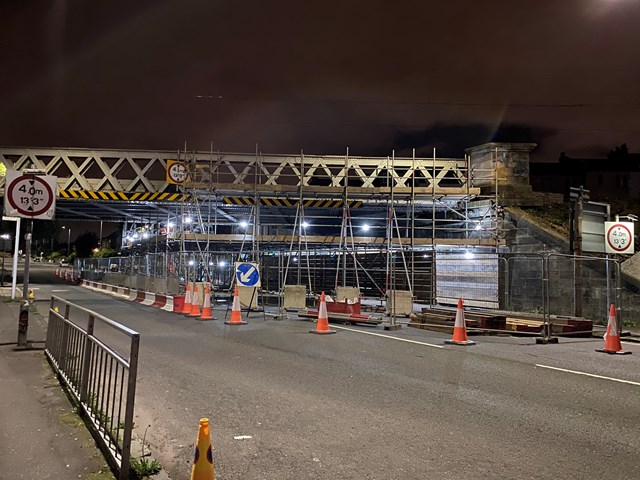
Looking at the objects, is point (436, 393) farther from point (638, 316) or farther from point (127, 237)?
point (127, 237)

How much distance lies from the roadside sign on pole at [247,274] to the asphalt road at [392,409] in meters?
4.41

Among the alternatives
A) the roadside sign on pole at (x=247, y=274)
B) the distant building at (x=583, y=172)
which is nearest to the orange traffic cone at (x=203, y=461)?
the roadside sign on pole at (x=247, y=274)

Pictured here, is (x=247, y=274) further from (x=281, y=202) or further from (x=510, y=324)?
(x=510, y=324)

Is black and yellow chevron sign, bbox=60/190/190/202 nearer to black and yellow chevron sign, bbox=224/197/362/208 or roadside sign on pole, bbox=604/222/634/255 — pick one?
black and yellow chevron sign, bbox=224/197/362/208

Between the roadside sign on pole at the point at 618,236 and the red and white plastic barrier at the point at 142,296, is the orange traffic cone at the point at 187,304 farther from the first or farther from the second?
the roadside sign on pole at the point at 618,236

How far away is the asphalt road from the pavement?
0.62 metres

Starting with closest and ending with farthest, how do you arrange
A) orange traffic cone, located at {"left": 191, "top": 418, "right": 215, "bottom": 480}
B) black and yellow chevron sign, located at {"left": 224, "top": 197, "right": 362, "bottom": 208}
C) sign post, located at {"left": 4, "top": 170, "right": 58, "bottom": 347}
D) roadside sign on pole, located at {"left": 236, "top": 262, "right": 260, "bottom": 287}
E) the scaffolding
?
orange traffic cone, located at {"left": 191, "top": 418, "right": 215, "bottom": 480}, sign post, located at {"left": 4, "top": 170, "right": 58, "bottom": 347}, roadside sign on pole, located at {"left": 236, "top": 262, "right": 260, "bottom": 287}, the scaffolding, black and yellow chevron sign, located at {"left": 224, "top": 197, "right": 362, "bottom": 208}

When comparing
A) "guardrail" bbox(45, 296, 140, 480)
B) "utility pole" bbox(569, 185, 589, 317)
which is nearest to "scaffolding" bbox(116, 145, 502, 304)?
"utility pole" bbox(569, 185, 589, 317)

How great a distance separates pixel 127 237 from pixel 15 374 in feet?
106

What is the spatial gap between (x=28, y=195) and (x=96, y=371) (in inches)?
210

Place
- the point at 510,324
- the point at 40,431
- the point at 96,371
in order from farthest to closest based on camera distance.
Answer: the point at 510,324 → the point at 96,371 → the point at 40,431

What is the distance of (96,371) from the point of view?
16.9 ft

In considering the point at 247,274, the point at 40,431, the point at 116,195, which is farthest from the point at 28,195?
the point at 116,195

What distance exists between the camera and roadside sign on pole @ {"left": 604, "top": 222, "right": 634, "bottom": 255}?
1255cm
